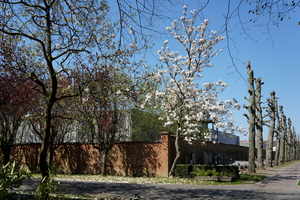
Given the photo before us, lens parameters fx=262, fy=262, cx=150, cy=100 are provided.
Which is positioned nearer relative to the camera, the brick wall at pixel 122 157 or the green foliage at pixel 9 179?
the green foliage at pixel 9 179

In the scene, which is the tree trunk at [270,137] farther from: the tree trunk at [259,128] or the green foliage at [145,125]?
the green foliage at [145,125]

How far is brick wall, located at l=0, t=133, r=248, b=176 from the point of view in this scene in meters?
20.3

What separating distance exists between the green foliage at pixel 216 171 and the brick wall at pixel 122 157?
2474 mm

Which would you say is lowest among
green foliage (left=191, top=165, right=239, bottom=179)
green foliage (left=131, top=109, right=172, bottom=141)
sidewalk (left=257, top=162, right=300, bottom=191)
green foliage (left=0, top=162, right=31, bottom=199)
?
sidewalk (left=257, top=162, right=300, bottom=191)

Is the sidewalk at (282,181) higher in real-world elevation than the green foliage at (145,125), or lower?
lower

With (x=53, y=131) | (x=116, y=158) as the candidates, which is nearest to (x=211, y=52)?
(x=116, y=158)

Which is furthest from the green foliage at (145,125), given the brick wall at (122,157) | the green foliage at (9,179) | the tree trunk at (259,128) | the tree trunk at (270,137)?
the green foliage at (9,179)

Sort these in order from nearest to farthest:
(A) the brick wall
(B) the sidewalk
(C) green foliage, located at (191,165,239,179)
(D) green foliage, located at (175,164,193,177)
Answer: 1. (B) the sidewalk
2. (C) green foliage, located at (191,165,239,179)
3. (D) green foliage, located at (175,164,193,177)
4. (A) the brick wall

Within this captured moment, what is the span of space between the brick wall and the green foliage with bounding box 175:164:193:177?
920mm

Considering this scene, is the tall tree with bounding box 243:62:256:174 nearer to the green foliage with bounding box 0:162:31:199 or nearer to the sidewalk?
the sidewalk

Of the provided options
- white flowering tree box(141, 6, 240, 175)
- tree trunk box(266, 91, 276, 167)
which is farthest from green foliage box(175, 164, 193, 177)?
tree trunk box(266, 91, 276, 167)

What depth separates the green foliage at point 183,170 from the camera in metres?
18.8

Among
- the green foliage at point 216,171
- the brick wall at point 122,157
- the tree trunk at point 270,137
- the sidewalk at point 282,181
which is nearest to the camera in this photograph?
the sidewalk at point 282,181

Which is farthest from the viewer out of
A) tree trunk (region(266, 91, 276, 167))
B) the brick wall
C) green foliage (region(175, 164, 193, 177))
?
tree trunk (region(266, 91, 276, 167))
